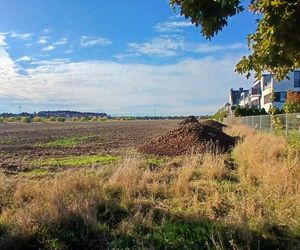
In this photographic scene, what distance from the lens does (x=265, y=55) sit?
712 centimetres

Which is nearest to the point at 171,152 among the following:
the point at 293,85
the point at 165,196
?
the point at 165,196

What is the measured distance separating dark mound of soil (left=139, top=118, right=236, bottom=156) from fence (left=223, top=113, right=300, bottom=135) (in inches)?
106

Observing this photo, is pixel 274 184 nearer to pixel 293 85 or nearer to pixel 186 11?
pixel 186 11

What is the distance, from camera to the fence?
43.9 feet

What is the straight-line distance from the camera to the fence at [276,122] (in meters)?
13.4

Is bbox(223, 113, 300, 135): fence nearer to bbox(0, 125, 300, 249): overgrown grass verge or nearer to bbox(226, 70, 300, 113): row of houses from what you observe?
bbox(226, 70, 300, 113): row of houses

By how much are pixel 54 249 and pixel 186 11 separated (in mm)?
4135

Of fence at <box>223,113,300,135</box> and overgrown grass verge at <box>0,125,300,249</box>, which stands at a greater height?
fence at <box>223,113,300,135</box>

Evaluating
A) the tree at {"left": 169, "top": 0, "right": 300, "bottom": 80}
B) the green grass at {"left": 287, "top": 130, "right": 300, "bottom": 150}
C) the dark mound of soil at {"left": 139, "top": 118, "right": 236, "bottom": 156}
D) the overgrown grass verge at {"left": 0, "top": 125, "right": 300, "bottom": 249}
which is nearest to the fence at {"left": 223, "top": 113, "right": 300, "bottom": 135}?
the green grass at {"left": 287, "top": 130, "right": 300, "bottom": 150}

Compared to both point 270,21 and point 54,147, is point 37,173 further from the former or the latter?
point 54,147

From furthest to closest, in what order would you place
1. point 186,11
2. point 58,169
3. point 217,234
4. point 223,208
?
point 58,169, point 223,208, point 217,234, point 186,11

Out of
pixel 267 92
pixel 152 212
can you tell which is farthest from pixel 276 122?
pixel 267 92

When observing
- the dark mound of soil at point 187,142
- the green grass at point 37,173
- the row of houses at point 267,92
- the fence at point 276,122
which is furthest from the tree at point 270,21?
the dark mound of soil at point 187,142

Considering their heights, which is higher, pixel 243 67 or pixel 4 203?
pixel 243 67
